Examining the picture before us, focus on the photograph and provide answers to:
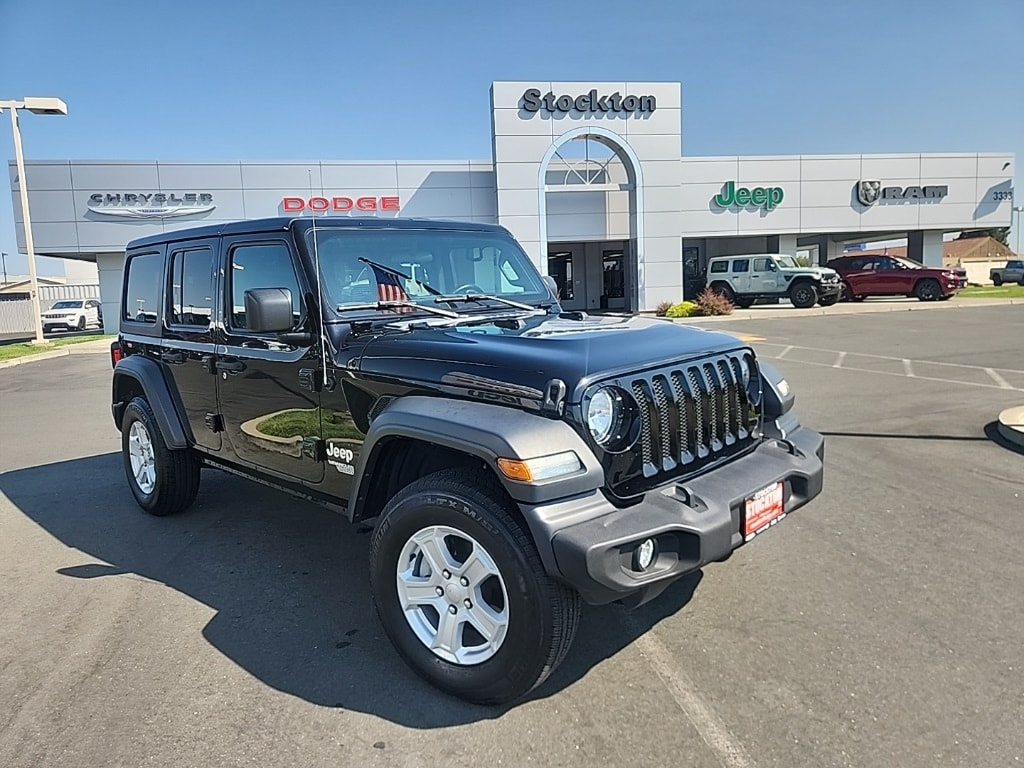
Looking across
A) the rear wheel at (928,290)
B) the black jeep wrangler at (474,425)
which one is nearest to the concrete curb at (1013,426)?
the black jeep wrangler at (474,425)

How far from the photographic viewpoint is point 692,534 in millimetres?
2686

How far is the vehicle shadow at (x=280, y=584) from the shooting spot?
3.03 m

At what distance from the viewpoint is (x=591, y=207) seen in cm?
3041

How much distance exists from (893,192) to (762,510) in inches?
1368

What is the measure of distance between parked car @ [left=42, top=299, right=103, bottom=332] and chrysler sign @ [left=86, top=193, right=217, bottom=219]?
787cm

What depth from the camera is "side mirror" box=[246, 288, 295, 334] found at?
3.32 metres

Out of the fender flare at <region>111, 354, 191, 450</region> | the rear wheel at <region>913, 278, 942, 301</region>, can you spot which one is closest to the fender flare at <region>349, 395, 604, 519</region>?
the fender flare at <region>111, 354, 191, 450</region>

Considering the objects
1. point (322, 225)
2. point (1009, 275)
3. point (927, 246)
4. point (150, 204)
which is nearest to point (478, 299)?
point (322, 225)

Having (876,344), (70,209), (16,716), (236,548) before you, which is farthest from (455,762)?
(70,209)

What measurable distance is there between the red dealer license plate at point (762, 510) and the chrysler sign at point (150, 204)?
28414 millimetres

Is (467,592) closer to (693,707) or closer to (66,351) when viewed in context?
(693,707)

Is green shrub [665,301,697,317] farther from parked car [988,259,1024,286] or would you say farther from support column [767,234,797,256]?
parked car [988,259,1024,286]

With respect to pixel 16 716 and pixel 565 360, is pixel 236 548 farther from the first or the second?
pixel 565 360

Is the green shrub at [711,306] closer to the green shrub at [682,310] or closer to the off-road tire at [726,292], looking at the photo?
the green shrub at [682,310]
